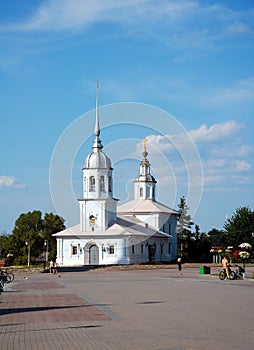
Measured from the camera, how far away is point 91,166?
74312 mm

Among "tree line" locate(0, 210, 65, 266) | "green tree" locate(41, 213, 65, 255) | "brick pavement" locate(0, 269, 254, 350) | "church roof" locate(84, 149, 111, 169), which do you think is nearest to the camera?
"brick pavement" locate(0, 269, 254, 350)

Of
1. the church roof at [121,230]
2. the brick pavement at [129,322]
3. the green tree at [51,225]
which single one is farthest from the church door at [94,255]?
the brick pavement at [129,322]

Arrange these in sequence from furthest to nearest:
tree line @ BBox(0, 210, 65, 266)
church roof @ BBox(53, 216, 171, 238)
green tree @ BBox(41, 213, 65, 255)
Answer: green tree @ BBox(41, 213, 65, 255)
tree line @ BBox(0, 210, 65, 266)
church roof @ BBox(53, 216, 171, 238)

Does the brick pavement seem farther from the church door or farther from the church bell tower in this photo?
the church bell tower

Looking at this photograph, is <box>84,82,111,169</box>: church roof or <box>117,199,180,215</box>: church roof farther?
<box>117,199,180,215</box>: church roof

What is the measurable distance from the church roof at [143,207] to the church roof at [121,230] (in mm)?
3837

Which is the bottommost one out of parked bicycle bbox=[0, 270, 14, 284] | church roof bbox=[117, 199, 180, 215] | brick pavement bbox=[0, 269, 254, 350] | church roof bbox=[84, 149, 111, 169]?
brick pavement bbox=[0, 269, 254, 350]

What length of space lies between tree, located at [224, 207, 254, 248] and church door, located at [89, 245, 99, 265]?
17798 mm

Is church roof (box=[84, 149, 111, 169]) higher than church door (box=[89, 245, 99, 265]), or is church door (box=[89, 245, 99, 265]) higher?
church roof (box=[84, 149, 111, 169])

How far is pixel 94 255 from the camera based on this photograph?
73.3 meters

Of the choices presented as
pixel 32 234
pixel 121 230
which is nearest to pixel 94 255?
pixel 121 230

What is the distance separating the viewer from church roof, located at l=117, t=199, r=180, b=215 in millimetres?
87562

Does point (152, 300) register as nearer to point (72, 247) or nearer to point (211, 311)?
point (211, 311)

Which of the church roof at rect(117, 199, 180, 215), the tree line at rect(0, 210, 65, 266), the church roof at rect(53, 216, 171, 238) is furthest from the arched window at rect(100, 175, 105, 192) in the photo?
the church roof at rect(117, 199, 180, 215)
